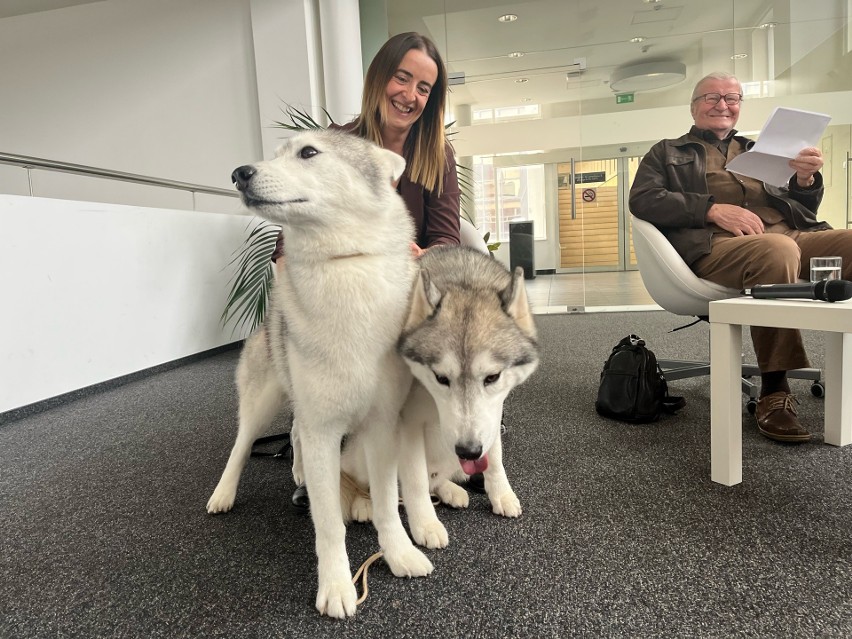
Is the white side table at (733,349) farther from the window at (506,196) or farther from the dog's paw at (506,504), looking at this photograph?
the window at (506,196)

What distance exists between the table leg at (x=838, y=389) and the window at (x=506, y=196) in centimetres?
485

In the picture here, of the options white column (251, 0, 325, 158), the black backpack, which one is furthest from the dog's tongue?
white column (251, 0, 325, 158)

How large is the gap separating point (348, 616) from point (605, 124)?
6.13 meters

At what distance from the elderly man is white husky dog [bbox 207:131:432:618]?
4.72 feet

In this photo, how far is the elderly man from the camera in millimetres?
1871

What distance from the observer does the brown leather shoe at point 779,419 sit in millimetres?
1753

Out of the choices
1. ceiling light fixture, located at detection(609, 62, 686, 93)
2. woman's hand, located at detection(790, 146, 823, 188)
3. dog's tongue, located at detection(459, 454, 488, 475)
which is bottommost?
dog's tongue, located at detection(459, 454, 488, 475)

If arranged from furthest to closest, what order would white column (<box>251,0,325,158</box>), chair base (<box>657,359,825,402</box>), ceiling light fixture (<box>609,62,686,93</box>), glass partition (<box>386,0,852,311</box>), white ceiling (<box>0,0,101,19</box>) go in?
ceiling light fixture (<box>609,62,686,93</box>), glass partition (<box>386,0,852,311</box>), white ceiling (<box>0,0,101,19</box>), white column (<box>251,0,325,158</box>), chair base (<box>657,359,825,402</box>)

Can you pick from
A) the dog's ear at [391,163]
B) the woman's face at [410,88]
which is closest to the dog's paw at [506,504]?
the dog's ear at [391,163]

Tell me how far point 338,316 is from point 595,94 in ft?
19.6

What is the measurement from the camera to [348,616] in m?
0.99

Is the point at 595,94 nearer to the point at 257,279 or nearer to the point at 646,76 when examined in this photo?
the point at 646,76

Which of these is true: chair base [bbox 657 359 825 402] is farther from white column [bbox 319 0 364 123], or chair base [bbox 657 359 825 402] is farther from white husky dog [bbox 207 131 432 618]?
white column [bbox 319 0 364 123]

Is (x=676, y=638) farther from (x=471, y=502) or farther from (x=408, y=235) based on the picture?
(x=408, y=235)
